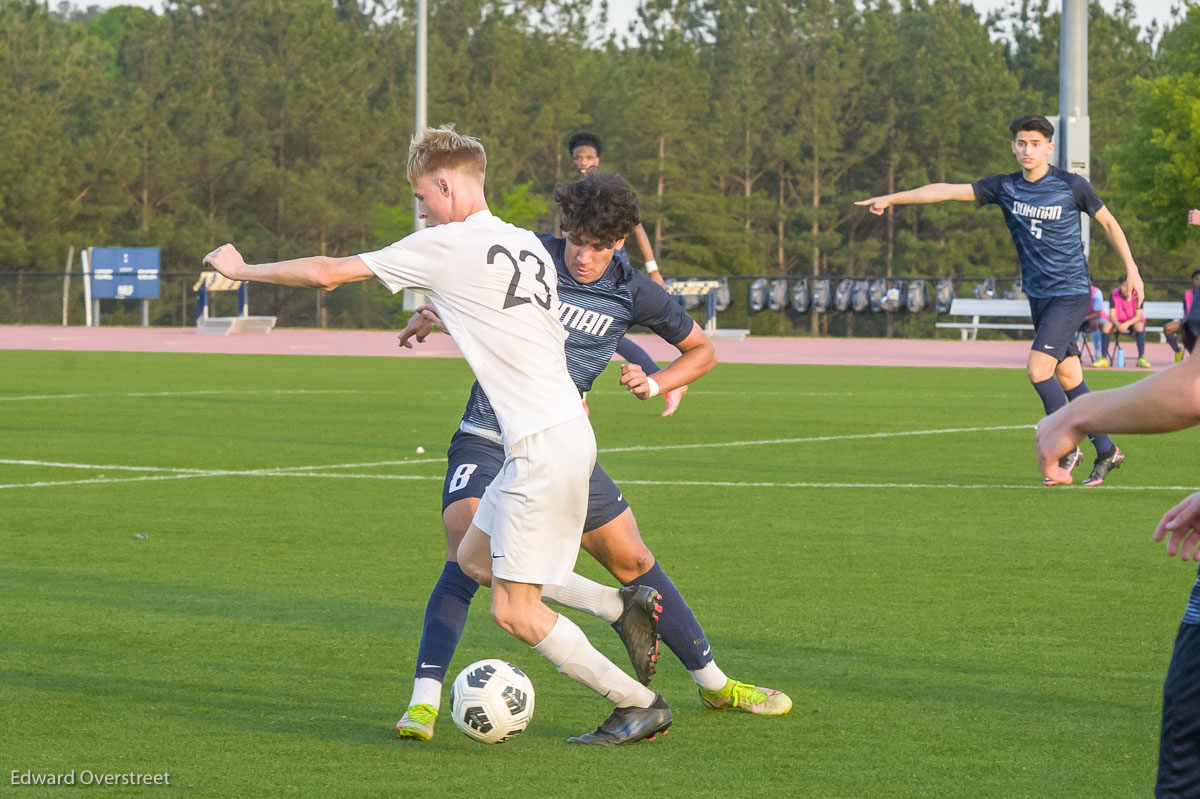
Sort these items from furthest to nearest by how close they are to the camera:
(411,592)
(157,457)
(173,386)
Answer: (173,386)
(157,457)
(411,592)

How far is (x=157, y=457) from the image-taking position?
544 inches

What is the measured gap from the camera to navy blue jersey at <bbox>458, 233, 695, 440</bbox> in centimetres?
570

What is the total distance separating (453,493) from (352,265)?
1.00m

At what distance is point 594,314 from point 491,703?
137 centimetres

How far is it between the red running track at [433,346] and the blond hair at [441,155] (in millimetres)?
27230

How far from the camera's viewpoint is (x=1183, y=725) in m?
3.25

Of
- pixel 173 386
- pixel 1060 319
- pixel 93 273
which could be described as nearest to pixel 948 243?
pixel 93 273

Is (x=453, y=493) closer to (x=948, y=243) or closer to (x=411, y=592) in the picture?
(x=411, y=592)

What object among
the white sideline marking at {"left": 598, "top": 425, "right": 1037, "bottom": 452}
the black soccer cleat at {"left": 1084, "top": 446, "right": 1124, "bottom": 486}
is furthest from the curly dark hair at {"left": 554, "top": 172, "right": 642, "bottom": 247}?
the white sideline marking at {"left": 598, "top": 425, "right": 1037, "bottom": 452}

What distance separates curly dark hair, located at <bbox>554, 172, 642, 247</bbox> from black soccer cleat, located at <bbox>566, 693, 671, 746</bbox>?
1490 mm

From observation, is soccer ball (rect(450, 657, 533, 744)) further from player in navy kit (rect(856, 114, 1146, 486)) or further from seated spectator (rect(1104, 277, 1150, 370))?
seated spectator (rect(1104, 277, 1150, 370))

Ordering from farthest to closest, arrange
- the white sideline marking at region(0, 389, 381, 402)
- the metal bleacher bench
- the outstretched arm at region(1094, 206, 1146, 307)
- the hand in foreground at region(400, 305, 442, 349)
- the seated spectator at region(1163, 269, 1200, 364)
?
the metal bleacher bench → the white sideline marking at region(0, 389, 381, 402) → the outstretched arm at region(1094, 206, 1146, 307) → the hand in foreground at region(400, 305, 442, 349) → the seated spectator at region(1163, 269, 1200, 364)

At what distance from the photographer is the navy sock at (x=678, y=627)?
5.69m

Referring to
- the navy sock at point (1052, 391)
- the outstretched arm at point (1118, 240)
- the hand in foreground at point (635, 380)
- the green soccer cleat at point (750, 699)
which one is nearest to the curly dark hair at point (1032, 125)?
the outstretched arm at point (1118, 240)
